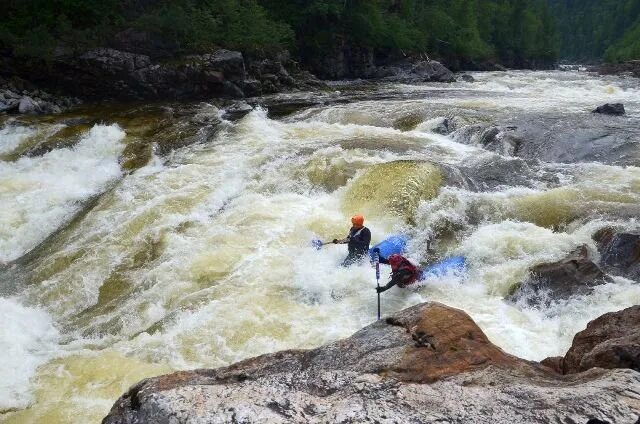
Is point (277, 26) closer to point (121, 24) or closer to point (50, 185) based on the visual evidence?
point (121, 24)

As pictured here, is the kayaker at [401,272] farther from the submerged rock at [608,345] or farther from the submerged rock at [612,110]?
the submerged rock at [612,110]

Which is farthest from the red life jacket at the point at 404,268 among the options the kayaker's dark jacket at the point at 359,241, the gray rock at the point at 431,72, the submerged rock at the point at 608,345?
the gray rock at the point at 431,72

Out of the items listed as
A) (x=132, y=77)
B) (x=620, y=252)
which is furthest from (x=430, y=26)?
(x=620, y=252)

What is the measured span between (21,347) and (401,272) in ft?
16.6

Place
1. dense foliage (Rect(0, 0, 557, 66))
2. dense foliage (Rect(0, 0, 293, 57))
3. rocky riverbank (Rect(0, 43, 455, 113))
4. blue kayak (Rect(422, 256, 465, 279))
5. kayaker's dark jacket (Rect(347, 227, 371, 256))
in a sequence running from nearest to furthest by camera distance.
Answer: blue kayak (Rect(422, 256, 465, 279)), kayaker's dark jacket (Rect(347, 227, 371, 256)), rocky riverbank (Rect(0, 43, 455, 113)), dense foliage (Rect(0, 0, 293, 57)), dense foliage (Rect(0, 0, 557, 66))

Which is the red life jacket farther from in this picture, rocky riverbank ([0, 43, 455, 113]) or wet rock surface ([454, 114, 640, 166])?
rocky riverbank ([0, 43, 455, 113])

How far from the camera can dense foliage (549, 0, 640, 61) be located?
310 feet

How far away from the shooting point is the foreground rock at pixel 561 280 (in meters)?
6.82

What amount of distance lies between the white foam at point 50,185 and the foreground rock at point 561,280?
8.61 meters

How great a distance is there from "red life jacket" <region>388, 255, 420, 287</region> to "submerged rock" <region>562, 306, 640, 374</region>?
8.70ft

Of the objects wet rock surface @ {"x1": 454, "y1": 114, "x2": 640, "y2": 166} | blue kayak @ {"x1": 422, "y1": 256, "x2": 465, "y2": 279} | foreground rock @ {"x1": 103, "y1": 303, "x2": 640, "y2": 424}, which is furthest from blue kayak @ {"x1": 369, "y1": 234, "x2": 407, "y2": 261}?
wet rock surface @ {"x1": 454, "y1": 114, "x2": 640, "y2": 166}

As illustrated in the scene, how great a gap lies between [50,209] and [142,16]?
554 inches

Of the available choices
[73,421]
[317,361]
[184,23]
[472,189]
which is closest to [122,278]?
[73,421]

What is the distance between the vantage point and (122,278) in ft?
26.2
